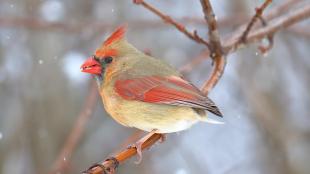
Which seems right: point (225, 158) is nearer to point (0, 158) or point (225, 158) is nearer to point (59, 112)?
point (59, 112)

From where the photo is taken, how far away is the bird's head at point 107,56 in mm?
3324

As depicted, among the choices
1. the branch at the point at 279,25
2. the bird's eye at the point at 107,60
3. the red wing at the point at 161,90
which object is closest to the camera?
the red wing at the point at 161,90

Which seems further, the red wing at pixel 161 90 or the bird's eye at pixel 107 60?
the bird's eye at pixel 107 60

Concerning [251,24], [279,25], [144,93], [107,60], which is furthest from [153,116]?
[279,25]

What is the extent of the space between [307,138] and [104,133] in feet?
6.29

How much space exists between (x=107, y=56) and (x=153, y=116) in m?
0.48

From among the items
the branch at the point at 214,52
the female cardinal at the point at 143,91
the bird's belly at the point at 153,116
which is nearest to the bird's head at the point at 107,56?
the female cardinal at the point at 143,91

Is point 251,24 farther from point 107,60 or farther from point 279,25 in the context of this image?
point 107,60

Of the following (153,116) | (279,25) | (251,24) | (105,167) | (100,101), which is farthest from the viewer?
(100,101)

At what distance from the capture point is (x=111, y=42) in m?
3.33

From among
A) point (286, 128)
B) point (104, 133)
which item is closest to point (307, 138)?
point (286, 128)

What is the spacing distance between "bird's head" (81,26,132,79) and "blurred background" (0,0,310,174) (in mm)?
1342

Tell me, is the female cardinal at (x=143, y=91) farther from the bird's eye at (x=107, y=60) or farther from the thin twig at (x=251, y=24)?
the thin twig at (x=251, y=24)

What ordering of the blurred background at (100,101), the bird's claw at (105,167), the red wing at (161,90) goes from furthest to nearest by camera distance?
the blurred background at (100,101), the red wing at (161,90), the bird's claw at (105,167)
